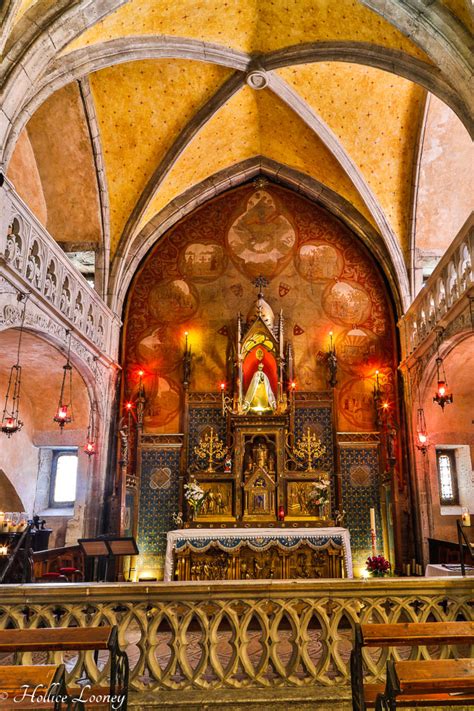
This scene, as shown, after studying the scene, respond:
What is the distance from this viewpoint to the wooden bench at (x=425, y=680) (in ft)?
10.7

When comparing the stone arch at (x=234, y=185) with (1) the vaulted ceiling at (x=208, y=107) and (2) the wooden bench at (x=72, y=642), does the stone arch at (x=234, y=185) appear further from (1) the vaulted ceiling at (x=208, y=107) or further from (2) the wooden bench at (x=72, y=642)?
(2) the wooden bench at (x=72, y=642)

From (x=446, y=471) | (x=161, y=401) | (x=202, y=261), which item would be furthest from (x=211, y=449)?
(x=446, y=471)

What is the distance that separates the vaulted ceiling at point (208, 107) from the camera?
33.5ft

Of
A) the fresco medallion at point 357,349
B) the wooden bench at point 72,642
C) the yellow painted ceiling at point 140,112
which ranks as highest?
the yellow painted ceiling at point 140,112

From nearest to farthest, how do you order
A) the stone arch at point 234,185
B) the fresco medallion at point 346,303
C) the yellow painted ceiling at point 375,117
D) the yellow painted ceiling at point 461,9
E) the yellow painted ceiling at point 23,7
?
1. the yellow painted ceiling at point 461,9
2. the yellow painted ceiling at point 23,7
3. the yellow painted ceiling at point 375,117
4. the stone arch at point 234,185
5. the fresco medallion at point 346,303

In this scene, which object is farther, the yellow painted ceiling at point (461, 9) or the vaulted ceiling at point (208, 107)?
the vaulted ceiling at point (208, 107)

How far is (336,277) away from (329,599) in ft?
41.3

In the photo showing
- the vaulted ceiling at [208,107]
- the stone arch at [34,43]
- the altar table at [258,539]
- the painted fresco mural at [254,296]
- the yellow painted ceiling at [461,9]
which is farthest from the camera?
the painted fresco mural at [254,296]

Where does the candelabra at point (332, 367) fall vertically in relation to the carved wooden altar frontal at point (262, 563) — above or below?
above

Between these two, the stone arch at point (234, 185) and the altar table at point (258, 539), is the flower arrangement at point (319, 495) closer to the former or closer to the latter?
the altar table at point (258, 539)

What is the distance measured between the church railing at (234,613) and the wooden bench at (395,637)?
110 centimetres

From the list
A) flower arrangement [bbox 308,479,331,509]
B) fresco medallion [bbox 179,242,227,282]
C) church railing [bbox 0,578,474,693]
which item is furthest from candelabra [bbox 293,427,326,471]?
church railing [bbox 0,578,474,693]

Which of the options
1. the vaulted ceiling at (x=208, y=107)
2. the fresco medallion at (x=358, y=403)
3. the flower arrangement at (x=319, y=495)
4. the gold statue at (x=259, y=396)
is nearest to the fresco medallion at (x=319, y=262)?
the vaulted ceiling at (x=208, y=107)

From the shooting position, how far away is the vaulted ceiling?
10219 mm
